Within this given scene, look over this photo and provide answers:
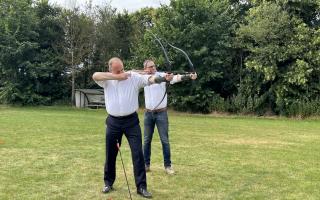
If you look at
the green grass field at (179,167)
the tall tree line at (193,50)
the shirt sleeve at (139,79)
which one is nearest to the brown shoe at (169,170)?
the green grass field at (179,167)

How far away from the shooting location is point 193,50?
29219mm

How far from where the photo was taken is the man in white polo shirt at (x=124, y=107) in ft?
23.5

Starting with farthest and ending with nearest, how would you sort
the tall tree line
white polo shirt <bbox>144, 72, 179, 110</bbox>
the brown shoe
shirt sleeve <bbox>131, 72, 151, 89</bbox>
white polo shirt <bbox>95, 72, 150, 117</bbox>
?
the tall tree line
the brown shoe
white polo shirt <bbox>144, 72, 179, 110</bbox>
shirt sleeve <bbox>131, 72, 151, 89</bbox>
white polo shirt <bbox>95, 72, 150, 117</bbox>

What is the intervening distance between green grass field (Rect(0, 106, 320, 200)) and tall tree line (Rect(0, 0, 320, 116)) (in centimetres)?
1219

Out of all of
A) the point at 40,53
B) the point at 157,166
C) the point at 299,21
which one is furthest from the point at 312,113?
the point at 40,53

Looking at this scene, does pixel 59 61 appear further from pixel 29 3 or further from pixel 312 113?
pixel 312 113

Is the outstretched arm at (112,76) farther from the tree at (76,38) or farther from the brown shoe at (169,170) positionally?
the tree at (76,38)

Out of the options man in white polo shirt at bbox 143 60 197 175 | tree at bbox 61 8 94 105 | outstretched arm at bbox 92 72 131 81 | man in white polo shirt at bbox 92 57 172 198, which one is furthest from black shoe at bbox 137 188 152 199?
tree at bbox 61 8 94 105

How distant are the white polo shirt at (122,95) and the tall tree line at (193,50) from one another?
20.5 m

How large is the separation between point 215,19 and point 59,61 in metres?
12.9

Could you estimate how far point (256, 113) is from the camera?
28000 millimetres

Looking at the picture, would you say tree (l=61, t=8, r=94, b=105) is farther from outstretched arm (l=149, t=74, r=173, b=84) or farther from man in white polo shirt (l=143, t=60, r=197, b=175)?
outstretched arm (l=149, t=74, r=173, b=84)

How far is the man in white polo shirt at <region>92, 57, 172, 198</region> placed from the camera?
7.17 m

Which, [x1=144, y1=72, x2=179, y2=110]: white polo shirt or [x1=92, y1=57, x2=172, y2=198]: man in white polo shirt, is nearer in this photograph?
[x1=92, y1=57, x2=172, y2=198]: man in white polo shirt
